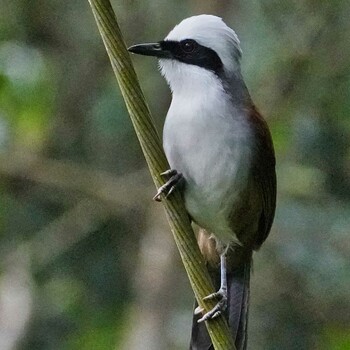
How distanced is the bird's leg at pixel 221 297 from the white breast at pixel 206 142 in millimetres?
305

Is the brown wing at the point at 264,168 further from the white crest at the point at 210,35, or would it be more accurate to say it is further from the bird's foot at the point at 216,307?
the bird's foot at the point at 216,307

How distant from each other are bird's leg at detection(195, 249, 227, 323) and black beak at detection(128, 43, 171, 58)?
2.59 feet

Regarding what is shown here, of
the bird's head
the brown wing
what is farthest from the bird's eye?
the brown wing

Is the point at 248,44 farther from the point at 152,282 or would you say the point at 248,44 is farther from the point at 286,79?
the point at 152,282

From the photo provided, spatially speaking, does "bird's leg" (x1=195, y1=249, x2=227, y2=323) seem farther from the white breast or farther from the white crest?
the white crest

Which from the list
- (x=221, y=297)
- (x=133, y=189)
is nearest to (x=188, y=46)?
(x=221, y=297)

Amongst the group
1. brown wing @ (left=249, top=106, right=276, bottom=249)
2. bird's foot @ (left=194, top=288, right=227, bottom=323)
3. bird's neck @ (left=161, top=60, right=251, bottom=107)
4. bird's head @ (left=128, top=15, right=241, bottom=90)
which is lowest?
bird's foot @ (left=194, top=288, right=227, bottom=323)

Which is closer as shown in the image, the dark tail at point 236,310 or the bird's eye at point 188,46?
the bird's eye at point 188,46

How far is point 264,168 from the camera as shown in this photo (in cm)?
355

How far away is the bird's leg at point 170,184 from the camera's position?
2954mm

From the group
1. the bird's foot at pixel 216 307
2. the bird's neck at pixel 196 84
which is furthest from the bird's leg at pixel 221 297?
the bird's neck at pixel 196 84

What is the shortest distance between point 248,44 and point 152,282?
1.43m

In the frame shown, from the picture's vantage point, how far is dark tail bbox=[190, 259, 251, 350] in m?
3.70

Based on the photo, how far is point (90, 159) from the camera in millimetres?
6219
